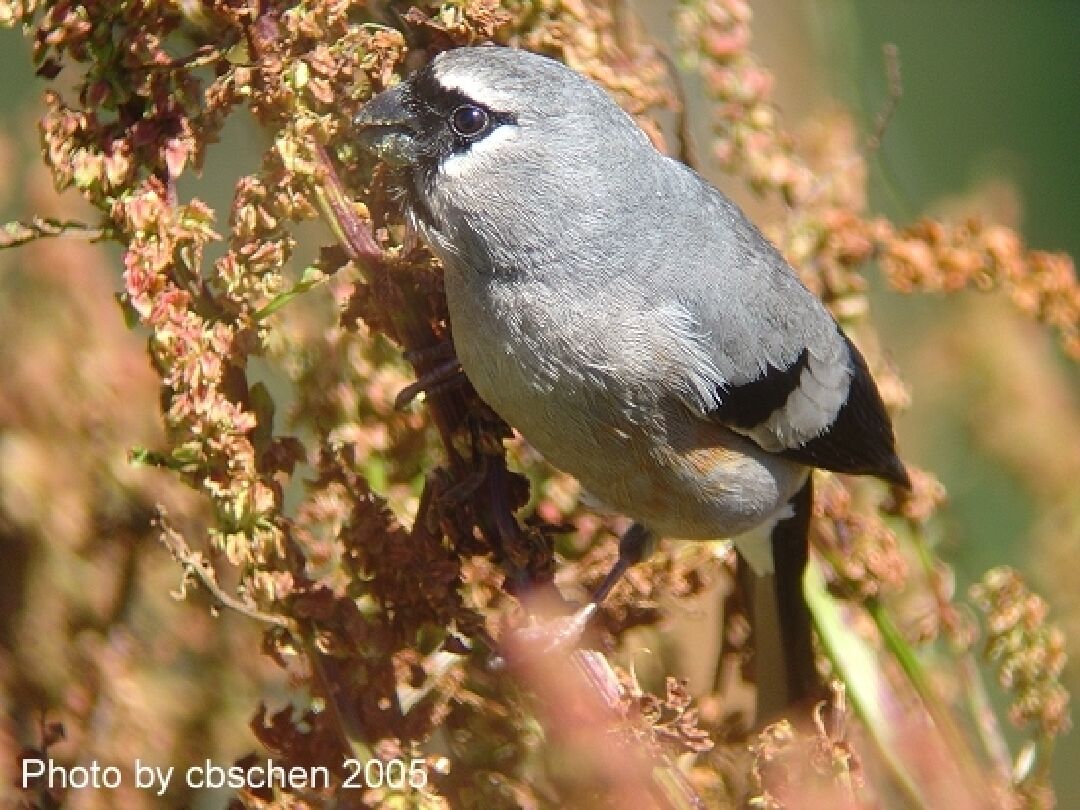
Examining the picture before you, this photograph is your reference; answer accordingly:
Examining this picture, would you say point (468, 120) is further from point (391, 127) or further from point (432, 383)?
point (432, 383)

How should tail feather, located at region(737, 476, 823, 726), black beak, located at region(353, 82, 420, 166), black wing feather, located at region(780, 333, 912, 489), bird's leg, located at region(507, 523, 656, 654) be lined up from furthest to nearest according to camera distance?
1. black wing feather, located at region(780, 333, 912, 489)
2. tail feather, located at region(737, 476, 823, 726)
3. black beak, located at region(353, 82, 420, 166)
4. bird's leg, located at region(507, 523, 656, 654)

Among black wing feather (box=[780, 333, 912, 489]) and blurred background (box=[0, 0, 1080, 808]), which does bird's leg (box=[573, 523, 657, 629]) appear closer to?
black wing feather (box=[780, 333, 912, 489])

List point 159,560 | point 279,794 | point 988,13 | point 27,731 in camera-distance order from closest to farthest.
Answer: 1. point 279,794
2. point 27,731
3. point 159,560
4. point 988,13

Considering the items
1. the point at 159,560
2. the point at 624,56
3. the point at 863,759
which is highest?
the point at 624,56

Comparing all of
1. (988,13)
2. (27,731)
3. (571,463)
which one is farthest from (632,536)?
(988,13)

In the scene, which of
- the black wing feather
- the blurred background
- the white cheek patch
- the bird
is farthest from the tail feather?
the white cheek patch

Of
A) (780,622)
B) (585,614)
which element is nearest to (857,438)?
(780,622)

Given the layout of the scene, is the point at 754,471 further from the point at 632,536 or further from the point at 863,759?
the point at 863,759

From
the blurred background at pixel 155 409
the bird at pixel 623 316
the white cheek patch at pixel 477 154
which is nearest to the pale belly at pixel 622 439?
the bird at pixel 623 316
